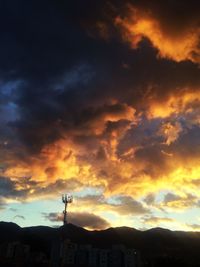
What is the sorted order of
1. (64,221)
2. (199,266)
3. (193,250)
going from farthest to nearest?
(193,250) → (199,266) → (64,221)

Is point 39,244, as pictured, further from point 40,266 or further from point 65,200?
point 65,200

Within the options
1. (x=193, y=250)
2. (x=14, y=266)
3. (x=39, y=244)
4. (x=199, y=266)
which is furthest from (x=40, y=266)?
(x=193, y=250)

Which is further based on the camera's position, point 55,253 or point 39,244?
point 39,244

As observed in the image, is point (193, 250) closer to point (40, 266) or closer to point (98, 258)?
point (98, 258)

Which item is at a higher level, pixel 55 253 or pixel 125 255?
pixel 125 255

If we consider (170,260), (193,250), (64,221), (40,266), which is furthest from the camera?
(193,250)

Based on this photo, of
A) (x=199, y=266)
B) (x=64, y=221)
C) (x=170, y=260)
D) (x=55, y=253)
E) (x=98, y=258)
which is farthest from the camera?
(x=98, y=258)

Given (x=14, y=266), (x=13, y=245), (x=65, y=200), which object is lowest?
(x=14, y=266)

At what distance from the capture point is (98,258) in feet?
435

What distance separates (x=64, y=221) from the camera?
50.1 metres

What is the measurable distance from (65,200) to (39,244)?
14469 centimetres

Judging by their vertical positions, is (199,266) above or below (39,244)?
below

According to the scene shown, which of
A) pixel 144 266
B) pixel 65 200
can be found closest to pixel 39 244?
pixel 144 266

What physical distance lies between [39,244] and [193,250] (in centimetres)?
8756
